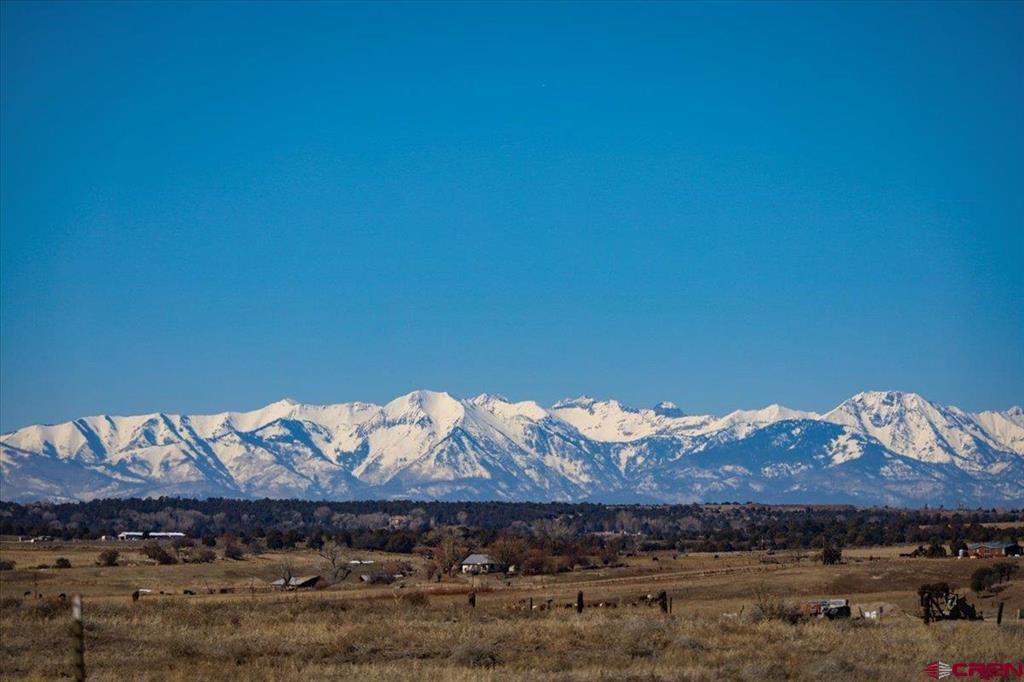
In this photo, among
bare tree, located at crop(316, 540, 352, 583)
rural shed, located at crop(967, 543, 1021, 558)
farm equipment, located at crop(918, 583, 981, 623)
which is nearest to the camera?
farm equipment, located at crop(918, 583, 981, 623)

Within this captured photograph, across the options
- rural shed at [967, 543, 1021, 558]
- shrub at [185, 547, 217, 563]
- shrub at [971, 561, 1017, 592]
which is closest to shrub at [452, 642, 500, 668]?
shrub at [971, 561, 1017, 592]

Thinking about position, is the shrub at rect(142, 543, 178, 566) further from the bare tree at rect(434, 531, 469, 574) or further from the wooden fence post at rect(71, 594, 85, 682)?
the wooden fence post at rect(71, 594, 85, 682)

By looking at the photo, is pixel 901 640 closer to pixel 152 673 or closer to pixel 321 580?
pixel 152 673

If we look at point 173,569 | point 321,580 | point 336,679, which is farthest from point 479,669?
point 173,569

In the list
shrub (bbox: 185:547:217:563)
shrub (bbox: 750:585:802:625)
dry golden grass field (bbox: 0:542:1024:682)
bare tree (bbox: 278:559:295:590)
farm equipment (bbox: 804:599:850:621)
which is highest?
shrub (bbox: 750:585:802:625)

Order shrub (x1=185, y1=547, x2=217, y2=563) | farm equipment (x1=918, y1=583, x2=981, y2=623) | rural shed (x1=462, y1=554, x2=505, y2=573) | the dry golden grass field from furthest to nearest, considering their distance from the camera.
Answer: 1. shrub (x1=185, y1=547, x2=217, y2=563)
2. rural shed (x1=462, y1=554, x2=505, y2=573)
3. farm equipment (x1=918, y1=583, x2=981, y2=623)
4. the dry golden grass field

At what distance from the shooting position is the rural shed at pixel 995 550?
106 metres

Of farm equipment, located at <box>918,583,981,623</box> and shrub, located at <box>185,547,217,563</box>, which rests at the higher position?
farm equipment, located at <box>918,583,981,623</box>

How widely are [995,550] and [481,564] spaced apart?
4348 cm

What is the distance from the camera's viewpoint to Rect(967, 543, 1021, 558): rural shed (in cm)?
10550

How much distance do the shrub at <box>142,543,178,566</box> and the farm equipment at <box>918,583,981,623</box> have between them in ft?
250

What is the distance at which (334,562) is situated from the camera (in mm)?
113938

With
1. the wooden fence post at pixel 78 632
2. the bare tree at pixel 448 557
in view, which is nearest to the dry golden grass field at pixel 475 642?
the wooden fence post at pixel 78 632

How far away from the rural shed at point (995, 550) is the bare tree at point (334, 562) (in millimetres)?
50375
